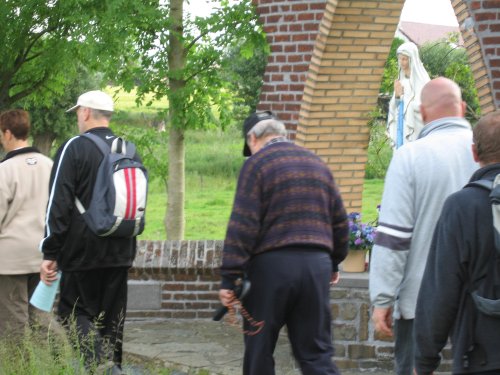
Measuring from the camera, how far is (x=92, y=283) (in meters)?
6.25

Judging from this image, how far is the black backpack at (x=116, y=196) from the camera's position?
6043mm

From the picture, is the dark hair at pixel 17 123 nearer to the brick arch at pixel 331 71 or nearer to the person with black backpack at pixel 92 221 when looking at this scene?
the person with black backpack at pixel 92 221

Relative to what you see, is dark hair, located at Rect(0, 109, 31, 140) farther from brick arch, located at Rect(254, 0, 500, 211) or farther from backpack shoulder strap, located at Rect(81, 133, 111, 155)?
brick arch, located at Rect(254, 0, 500, 211)

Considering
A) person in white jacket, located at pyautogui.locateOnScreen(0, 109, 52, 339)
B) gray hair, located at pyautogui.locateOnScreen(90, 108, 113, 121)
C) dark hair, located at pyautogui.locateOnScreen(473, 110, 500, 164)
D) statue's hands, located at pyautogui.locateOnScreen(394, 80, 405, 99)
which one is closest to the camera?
dark hair, located at pyautogui.locateOnScreen(473, 110, 500, 164)

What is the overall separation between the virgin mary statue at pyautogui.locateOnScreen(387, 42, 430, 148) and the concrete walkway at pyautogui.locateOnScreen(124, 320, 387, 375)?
193 centimetres

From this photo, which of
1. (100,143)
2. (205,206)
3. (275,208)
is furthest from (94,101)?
(205,206)

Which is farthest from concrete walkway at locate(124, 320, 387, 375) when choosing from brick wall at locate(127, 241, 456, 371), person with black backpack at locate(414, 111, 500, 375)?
person with black backpack at locate(414, 111, 500, 375)

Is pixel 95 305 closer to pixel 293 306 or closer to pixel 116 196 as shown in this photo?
pixel 116 196

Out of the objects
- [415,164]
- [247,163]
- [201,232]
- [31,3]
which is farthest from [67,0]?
[201,232]

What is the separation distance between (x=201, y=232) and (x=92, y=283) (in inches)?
765

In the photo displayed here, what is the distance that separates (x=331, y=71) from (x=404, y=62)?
3.95ft

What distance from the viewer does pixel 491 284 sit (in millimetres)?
3656

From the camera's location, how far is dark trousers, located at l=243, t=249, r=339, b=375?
16.8 ft

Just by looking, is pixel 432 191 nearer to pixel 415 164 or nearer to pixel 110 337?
pixel 415 164
